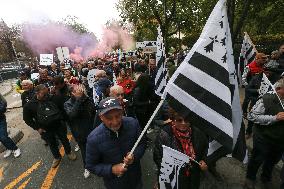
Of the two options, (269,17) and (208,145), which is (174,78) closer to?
(208,145)

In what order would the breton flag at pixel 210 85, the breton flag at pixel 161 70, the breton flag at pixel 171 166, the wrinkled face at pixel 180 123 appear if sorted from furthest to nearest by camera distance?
the breton flag at pixel 161 70, the wrinkled face at pixel 180 123, the breton flag at pixel 171 166, the breton flag at pixel 210 85

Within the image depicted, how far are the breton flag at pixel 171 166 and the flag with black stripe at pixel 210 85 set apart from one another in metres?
0.49

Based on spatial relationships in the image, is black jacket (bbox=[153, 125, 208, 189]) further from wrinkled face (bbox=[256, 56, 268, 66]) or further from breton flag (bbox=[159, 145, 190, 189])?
wrinkled face (bbox=[256, 56, 268, 66])

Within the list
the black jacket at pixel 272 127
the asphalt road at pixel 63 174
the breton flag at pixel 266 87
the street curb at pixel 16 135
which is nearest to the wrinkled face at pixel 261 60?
the asphalt road at pixel 63 174

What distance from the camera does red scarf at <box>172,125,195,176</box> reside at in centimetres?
310

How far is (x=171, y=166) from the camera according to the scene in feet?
9.80

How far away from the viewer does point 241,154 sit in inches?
111

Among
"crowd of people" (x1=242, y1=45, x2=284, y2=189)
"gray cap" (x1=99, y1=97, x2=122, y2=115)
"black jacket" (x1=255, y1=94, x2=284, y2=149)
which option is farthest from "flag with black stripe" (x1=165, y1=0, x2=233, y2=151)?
"black jacket" (x1=255, y1=94, x2=284, y2=149)

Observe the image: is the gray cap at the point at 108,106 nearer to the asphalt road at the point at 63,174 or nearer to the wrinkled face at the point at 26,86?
the asphalt road at the point at 63,174

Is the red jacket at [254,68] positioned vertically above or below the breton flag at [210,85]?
below

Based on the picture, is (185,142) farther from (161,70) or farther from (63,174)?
(63,174)

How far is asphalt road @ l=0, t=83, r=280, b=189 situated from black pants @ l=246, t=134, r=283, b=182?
22cm

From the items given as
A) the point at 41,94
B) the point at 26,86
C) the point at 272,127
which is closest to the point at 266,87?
the point at 272,127

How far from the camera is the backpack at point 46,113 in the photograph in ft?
18.6
